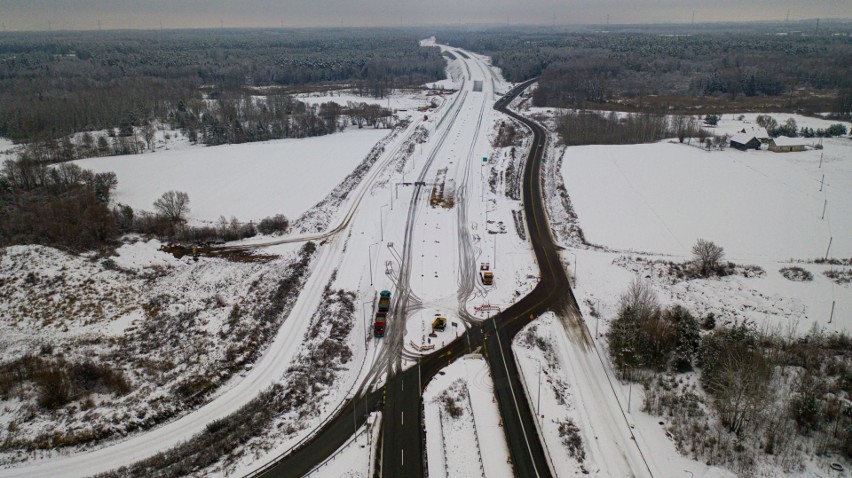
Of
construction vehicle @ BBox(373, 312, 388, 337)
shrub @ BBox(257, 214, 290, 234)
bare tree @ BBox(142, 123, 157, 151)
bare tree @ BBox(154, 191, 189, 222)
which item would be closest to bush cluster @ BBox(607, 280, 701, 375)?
construction vehicle @ BBox(373, 312, 388, 337)

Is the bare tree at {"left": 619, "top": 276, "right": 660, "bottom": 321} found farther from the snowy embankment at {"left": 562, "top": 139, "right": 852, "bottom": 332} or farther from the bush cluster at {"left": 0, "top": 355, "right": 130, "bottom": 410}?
the bush cluster at {"left": 0, "top": 355, "right": 130, "bottom": 410}

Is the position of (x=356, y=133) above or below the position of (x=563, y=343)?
above

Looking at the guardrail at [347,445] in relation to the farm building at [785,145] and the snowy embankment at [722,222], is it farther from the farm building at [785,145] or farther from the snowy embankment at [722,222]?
the farm building at [785,145]

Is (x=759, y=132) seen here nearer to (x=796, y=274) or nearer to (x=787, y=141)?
(x=787, y=141)

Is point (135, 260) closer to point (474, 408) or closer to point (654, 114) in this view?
point (474, 408)

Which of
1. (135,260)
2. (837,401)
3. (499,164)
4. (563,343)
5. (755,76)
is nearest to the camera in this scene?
(837,401)

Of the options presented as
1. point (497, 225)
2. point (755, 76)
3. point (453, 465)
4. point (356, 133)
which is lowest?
point (453, 465)

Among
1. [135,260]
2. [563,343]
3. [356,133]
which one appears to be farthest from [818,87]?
[135,260]
